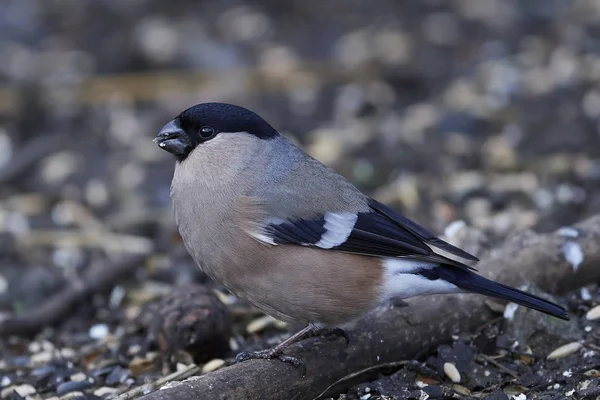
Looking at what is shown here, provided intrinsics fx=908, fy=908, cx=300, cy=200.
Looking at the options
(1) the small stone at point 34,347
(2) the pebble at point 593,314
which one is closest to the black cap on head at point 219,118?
(1) the small stone at point 34,347

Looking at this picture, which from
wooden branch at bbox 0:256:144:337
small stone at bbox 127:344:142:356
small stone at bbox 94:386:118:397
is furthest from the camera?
wooden branch at bbox 0:256:144:337

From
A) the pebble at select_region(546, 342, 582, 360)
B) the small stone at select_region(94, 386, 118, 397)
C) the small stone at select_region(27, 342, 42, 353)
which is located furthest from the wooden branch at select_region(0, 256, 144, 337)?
the pebble at select_region(546, 342, 582, 360)

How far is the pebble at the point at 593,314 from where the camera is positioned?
16.0ft

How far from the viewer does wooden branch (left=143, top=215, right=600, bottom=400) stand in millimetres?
3988

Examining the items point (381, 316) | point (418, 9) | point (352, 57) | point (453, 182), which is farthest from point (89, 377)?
point (418, 9)

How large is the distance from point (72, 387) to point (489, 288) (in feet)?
7.48

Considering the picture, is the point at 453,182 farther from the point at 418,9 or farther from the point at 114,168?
the point at 418,9

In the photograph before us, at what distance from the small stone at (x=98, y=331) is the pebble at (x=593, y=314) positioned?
290 centimetres

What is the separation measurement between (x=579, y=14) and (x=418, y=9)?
2009 mm

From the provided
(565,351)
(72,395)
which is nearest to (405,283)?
(565,351)

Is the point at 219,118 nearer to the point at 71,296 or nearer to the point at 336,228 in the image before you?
the point at 336,228

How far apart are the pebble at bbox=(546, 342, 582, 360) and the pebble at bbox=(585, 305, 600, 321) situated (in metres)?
0.33

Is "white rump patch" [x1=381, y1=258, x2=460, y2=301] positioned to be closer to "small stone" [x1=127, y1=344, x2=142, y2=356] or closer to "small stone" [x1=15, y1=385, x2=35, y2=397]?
"small stone" [x1=127, y1=344, x2=142, y2=356]

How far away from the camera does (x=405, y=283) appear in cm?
450
